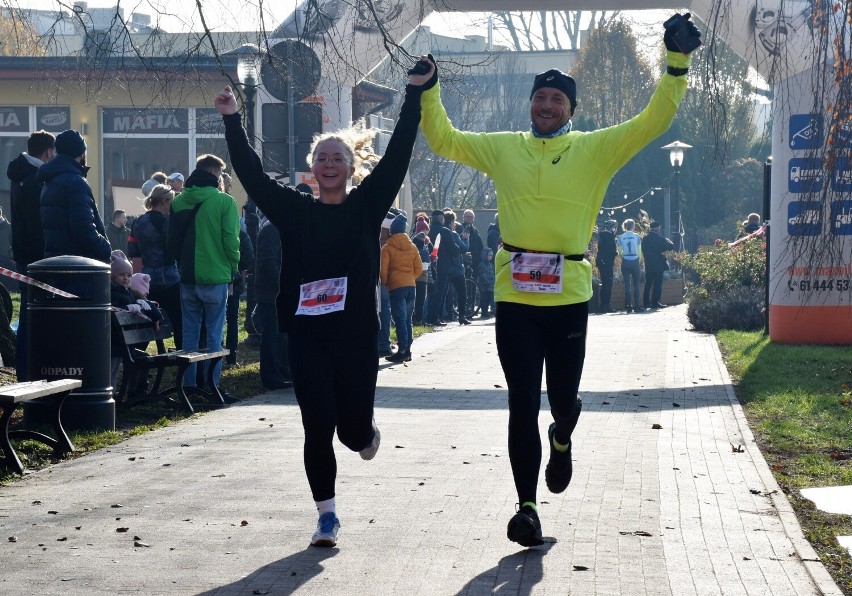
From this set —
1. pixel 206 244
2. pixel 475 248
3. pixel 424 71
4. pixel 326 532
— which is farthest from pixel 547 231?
pixel 475 248

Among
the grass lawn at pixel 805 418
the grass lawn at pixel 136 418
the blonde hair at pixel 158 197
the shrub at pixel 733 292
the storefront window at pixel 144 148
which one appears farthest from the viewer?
the storefront window at pixel 144 148

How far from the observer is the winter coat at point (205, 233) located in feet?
38.5

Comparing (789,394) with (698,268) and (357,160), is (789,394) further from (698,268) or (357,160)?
(698,268)

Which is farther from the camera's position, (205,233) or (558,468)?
(205,233)

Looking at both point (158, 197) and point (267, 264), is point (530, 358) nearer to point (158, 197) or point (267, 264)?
point (267, 264)

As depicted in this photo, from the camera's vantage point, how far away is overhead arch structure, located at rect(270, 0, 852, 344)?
9164 mm

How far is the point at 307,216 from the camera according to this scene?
621cm

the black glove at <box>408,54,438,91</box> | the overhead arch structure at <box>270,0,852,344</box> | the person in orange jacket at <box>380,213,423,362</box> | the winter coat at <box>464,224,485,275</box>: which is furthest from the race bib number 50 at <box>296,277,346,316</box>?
the winter coat at <box>464,224,485,275</box>

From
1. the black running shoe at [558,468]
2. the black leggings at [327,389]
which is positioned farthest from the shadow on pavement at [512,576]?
the black leggings at [327,389]

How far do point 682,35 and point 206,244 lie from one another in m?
6.44

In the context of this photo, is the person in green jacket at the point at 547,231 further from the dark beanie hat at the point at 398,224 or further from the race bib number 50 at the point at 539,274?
the dark beanie hat at the point at 398,224

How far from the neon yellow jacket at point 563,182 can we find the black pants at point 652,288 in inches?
965

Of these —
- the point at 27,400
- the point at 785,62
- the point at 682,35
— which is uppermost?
the point at 785,62

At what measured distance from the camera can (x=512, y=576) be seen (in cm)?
561
